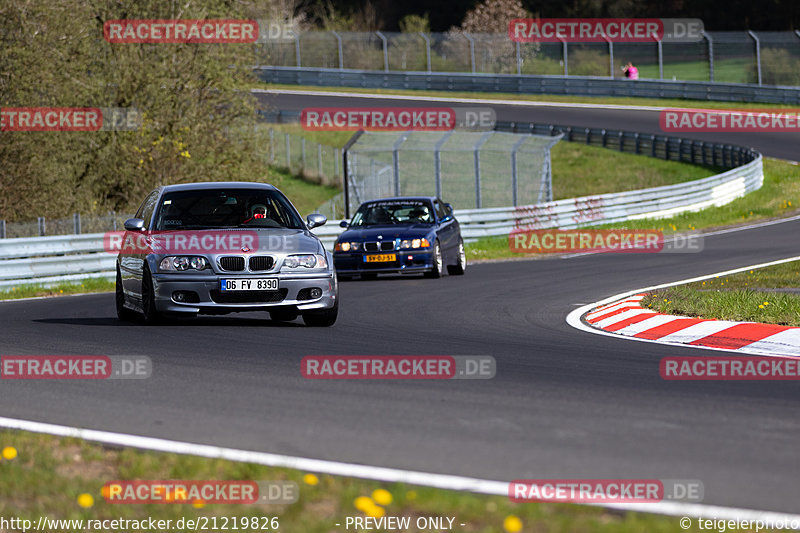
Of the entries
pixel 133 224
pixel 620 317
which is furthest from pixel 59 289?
pixel 620 317

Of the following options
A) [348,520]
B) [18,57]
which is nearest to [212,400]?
[348,520]

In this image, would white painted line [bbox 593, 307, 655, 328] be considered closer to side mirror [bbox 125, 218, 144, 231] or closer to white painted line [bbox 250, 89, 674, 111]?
side mirror [bbox 125, 218, 144, 231]

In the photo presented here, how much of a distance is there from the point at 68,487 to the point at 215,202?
801cm

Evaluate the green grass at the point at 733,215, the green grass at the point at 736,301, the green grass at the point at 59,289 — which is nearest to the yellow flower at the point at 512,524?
the green grass at the point at 736,301

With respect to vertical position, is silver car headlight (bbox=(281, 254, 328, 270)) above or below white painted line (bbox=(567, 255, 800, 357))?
above

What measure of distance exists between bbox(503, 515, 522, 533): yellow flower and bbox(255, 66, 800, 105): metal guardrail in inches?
2003

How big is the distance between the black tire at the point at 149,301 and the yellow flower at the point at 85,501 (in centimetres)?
722

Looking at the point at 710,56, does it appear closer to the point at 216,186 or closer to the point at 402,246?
the point at 402,246

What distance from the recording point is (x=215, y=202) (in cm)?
1334

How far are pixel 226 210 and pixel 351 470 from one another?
7.79 m

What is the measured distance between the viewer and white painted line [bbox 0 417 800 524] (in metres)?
4.98

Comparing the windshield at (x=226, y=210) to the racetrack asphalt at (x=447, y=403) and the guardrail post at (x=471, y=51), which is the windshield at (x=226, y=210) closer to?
the racetrack asphalt at (x=447, y=403)

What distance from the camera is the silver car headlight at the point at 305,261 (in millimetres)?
12391

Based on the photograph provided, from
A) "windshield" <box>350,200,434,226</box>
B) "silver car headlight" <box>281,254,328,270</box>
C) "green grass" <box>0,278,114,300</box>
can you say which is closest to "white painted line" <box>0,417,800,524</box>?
"silver car headlight" <box>281,254,328,270</box>
